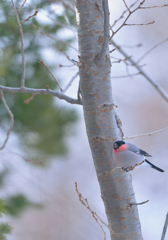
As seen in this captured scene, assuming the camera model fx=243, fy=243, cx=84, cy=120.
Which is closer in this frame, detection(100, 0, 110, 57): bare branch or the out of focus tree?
detection(100, 0, 110, 57): bare branch

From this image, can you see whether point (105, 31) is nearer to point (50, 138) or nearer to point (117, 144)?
point (117, 144)

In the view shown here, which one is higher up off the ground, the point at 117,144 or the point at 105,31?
the point at 105,31

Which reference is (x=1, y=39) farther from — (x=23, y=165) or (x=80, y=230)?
(x=80, y=230)

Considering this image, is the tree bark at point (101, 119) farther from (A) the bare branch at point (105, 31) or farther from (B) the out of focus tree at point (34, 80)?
(B) the out of focus tree at point (34, 80)

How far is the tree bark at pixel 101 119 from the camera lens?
423 millimetres

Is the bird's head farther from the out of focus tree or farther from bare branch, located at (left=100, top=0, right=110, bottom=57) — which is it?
the out of focus tree

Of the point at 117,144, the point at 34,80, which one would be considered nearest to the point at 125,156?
the point at 117,144

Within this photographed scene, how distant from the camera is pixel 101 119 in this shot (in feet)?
1.40

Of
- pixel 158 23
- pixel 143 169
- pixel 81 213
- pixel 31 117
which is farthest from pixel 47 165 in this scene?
pixel 158 23

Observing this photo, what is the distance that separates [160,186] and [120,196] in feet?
4.23

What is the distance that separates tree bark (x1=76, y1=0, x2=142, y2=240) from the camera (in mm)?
423

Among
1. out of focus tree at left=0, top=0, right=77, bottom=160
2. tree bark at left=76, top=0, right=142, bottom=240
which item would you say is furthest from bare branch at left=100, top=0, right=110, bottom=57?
out of focus tree at left=0, top=0, right=77, bottom=160

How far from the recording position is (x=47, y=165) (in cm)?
133

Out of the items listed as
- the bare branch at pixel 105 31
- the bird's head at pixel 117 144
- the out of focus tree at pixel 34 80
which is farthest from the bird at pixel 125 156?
the out of focus tree at pixel 34 80
